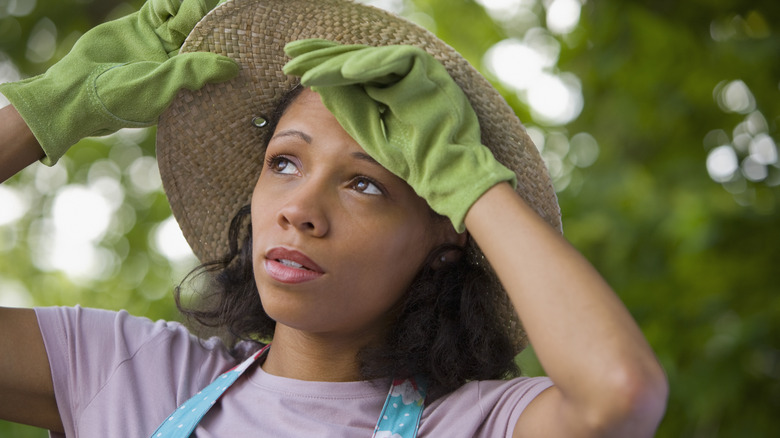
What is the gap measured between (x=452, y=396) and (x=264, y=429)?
1.17 feet

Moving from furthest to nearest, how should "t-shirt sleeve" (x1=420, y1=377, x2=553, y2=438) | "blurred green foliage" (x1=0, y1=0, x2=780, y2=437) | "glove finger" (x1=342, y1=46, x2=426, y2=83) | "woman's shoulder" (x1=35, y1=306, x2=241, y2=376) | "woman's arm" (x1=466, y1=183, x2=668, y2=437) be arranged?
"blurred green foliage" (x1=0, y1=0, x2=780, y2=437)
"woman's shoulder" (x1=35, y1=306, x2=241, y2=376)
"t-shirt sleeve" (x1=420, y1=377, x2=553, y2=438)
"glove finger" (x1=342, y1=46, x2=426, y2=83)
"woman's arm" (x1=466, y1=183, x2=668, y2=437)

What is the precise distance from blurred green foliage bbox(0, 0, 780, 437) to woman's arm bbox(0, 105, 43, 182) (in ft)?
5.75

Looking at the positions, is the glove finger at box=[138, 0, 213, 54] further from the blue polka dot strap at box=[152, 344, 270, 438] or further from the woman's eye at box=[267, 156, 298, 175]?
the blue polka dot strap at box=[152, 344, 270, 438]

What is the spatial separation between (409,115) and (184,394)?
2.47 feet

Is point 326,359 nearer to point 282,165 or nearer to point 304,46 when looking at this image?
point 282,165

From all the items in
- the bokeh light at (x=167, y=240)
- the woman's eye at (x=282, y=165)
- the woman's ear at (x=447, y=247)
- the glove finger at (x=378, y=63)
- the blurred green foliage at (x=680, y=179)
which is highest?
the glove finger at (x=378, y=63)

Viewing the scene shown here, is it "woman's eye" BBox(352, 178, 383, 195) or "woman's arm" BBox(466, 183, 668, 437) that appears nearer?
"woman's arm" BBox(466, 183, 668, 437)

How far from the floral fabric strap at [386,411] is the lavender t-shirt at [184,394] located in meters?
0.02

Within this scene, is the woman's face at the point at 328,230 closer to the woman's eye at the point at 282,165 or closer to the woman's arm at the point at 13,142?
the woman's eye at the point at 282,165

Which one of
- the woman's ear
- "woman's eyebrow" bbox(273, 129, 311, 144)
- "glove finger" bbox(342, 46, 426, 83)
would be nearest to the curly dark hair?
the woman's ear

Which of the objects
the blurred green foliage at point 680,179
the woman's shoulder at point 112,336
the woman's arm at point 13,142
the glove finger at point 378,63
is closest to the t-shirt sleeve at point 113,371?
the woman's shoulder at point 112,336

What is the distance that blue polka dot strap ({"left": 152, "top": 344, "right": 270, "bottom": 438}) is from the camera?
61.6 inches

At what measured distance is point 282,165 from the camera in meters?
1.61

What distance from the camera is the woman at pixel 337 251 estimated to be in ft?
4.33
